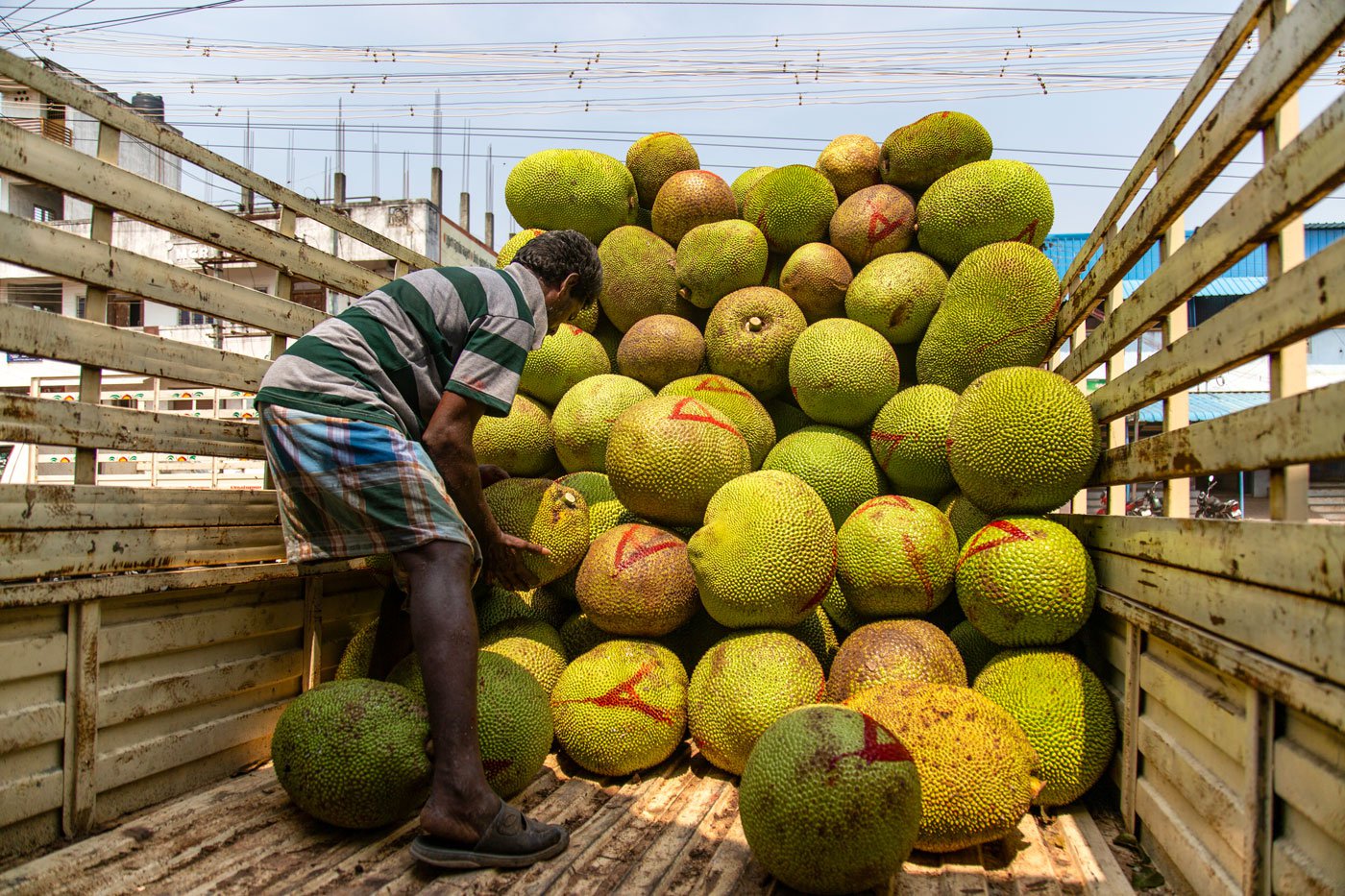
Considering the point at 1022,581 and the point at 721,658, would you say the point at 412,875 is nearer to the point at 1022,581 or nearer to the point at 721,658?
the point at 721,658

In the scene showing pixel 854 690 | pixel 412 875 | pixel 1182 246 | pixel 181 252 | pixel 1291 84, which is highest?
pixel 181 252

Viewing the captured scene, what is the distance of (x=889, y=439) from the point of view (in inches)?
109

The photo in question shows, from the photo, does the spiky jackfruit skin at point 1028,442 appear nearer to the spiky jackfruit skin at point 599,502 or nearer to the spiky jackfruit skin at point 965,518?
the spiky jackfruit skin at point 965,518

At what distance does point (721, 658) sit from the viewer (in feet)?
7.21

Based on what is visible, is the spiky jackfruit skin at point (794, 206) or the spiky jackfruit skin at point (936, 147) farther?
the spiky jackfruit skin at point (794, 206)

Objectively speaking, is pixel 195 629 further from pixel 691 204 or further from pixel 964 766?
pixel 691 204

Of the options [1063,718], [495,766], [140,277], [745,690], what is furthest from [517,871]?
[140,277]

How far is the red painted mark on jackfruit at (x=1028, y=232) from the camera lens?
2986 mm

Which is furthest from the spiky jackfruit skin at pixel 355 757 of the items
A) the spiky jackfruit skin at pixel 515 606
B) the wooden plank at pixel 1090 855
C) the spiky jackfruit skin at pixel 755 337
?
the spiky jackfruit skin at pixel 755 337

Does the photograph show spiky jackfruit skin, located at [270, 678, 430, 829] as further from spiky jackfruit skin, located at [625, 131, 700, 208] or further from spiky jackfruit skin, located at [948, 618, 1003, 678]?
spiky jackfruit skin, located at [625, 131, 700, 208]

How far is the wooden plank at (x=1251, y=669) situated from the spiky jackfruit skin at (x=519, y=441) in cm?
198

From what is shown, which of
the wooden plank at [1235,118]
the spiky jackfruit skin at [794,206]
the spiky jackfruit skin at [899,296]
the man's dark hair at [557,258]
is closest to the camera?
the wooden plank at [1235,118]

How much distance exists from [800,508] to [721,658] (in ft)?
1.48

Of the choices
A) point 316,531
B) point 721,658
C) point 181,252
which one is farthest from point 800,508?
point 181,252
